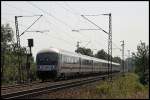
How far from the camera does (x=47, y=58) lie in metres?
42.7

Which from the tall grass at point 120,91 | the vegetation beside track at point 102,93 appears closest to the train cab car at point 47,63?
the tall grass at point 120,91

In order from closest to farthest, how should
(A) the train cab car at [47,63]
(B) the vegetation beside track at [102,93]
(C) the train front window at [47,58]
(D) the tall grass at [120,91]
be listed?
(B) the vegetation beside track at [102,93], (D) the tall grass at [120,91], (A) the train cab car at [47,63], (C) the train front window at [47,58]

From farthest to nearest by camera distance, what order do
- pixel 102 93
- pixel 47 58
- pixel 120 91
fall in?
pixel 47 58, pixel 120 91, pixel 102 93

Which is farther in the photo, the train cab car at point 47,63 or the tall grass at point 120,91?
the train cab car at point 47,63

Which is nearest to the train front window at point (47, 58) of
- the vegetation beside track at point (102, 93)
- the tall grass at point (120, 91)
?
the tall grass at point (120, 91)

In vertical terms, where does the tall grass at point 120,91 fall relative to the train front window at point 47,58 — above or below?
below

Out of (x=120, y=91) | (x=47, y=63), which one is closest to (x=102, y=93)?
(x=120, y=91)

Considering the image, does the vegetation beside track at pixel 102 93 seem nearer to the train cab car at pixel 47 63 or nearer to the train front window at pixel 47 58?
the train cab car at pixel 47 63

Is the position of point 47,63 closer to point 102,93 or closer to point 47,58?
point 47,58

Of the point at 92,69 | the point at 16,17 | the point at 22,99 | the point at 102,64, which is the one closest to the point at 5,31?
the point at 102,64

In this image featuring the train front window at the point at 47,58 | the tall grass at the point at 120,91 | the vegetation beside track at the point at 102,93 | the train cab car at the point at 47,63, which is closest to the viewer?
the vegetation beside track at the point at 102,93

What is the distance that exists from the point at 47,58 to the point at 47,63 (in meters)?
0.47

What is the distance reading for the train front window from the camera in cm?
4233

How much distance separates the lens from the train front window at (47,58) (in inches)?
1666
